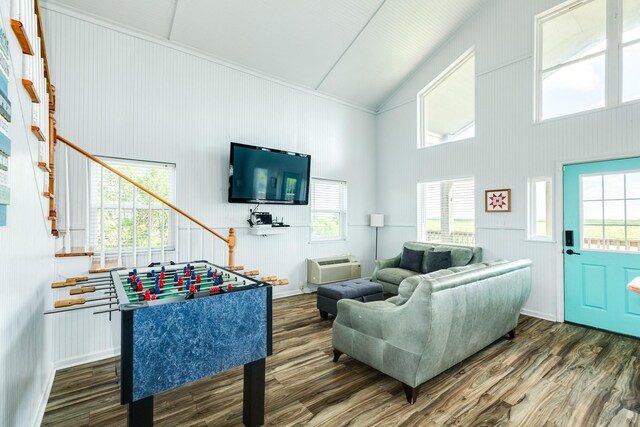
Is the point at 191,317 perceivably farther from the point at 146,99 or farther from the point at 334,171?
the point at 334,171

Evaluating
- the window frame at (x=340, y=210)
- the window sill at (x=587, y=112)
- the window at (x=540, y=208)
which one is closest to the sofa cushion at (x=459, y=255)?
the window at (x=540, y=208)

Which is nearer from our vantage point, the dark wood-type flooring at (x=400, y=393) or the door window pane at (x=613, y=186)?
the dark wood-type flooring at (x=400, y=393)

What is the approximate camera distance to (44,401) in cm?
230

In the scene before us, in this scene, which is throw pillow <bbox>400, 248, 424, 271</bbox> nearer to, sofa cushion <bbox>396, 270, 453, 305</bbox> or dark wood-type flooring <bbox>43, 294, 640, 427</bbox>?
dark wood-type flooring <bbox>43, 294, 640, 427</bbox>

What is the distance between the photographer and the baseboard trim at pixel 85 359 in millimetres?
2922

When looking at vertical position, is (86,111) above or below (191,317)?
above

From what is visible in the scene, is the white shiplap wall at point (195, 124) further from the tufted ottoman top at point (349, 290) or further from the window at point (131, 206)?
the tufted ottoman top at point (349, 290)

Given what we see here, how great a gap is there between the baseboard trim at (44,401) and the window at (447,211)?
213 inches

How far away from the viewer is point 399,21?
463 centimetres

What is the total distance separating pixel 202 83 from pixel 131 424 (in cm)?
408

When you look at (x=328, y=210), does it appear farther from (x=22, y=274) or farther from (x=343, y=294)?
(x=22, y=274)

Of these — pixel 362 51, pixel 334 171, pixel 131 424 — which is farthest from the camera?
pixel 334 171

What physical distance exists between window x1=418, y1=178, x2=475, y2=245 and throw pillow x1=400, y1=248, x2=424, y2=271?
0.63 m

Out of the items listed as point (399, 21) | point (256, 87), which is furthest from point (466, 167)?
point (256, 87)
